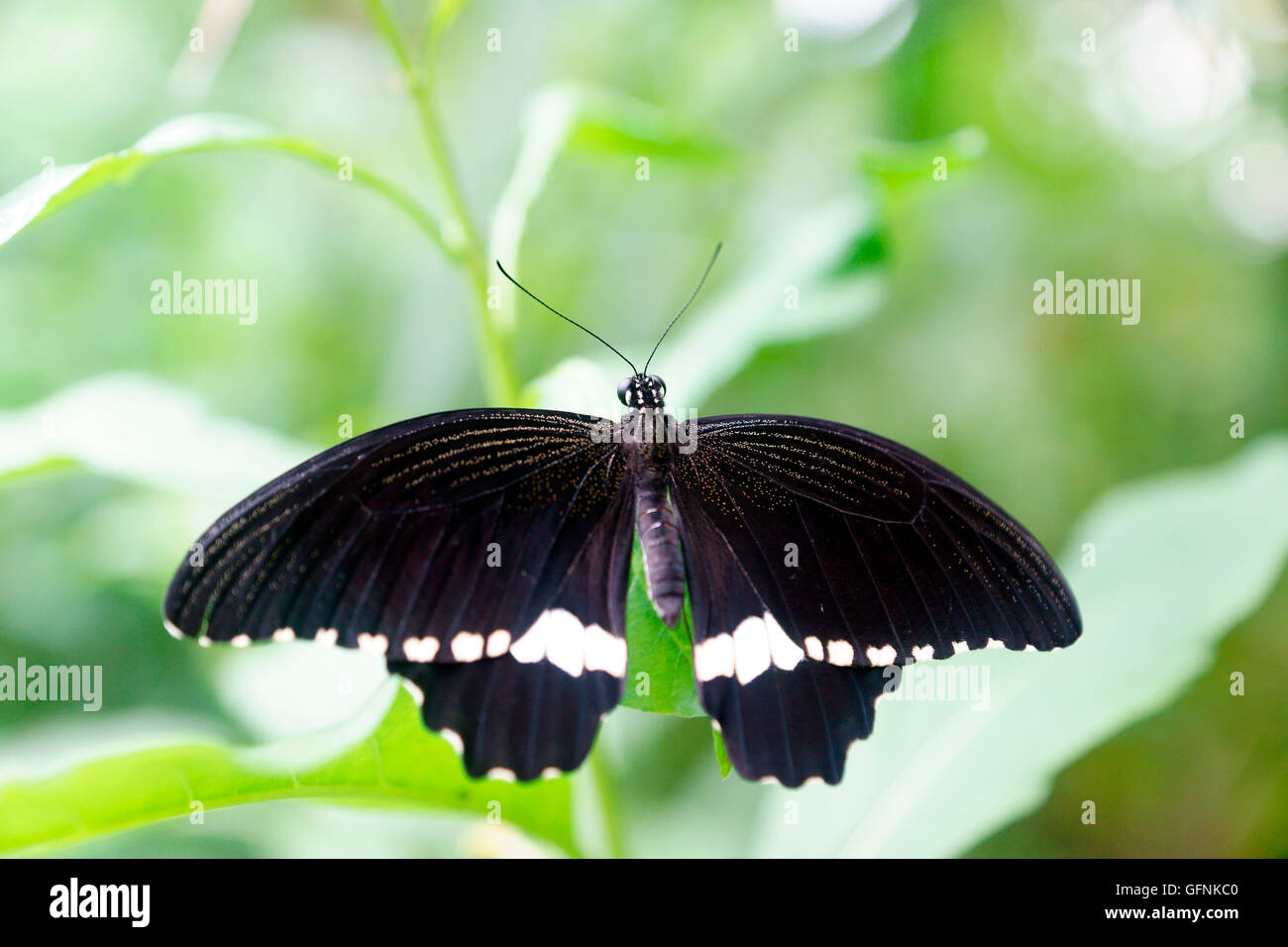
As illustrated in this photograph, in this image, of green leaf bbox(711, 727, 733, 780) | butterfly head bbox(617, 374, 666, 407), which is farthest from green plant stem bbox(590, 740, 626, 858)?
butterfly head bbox(617, 374, 666, 407)

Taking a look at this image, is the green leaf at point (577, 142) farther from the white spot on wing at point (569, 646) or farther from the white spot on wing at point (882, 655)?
the white spot on wing at point (882, 655)

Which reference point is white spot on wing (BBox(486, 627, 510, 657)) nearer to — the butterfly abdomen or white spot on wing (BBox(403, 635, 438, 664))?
white spot on wing (BBox(403, 635, 438, 664))

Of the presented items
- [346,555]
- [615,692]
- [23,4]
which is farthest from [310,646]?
[23,4]

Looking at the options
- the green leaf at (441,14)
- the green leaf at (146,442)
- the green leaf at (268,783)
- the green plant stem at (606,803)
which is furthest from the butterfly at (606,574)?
the green leaf at (441,14)

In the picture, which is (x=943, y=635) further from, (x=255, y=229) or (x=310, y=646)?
(x=255, y=229)

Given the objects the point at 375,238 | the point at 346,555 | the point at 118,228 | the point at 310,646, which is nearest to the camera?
the point at 346,555

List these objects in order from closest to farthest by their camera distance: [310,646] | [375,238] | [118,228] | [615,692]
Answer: [615,692] → [310,646] → [118,228] → [375,238]
